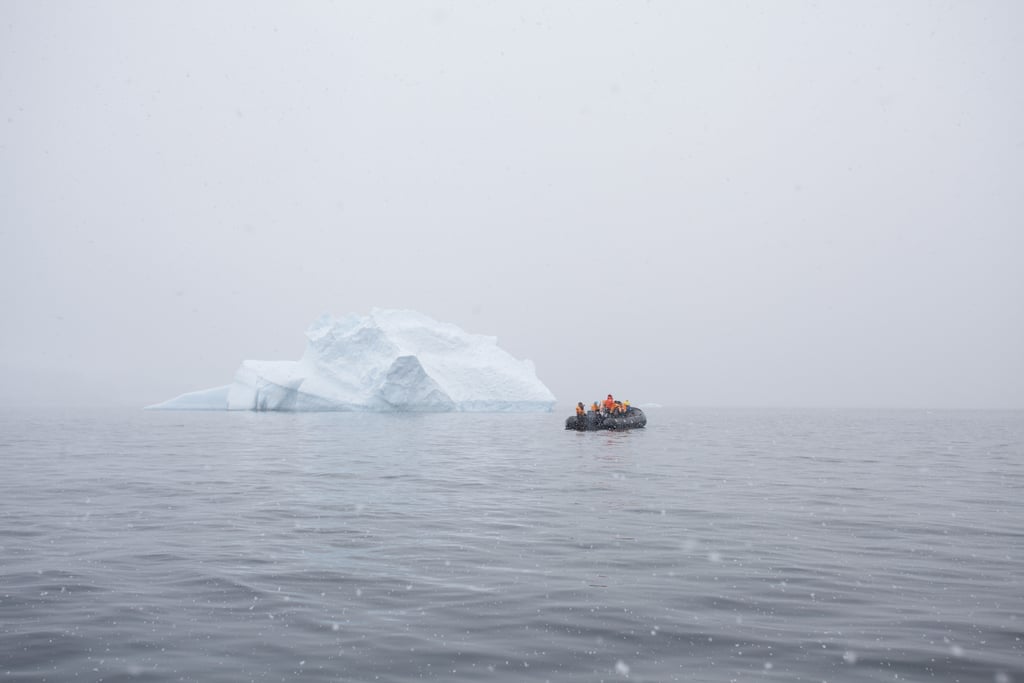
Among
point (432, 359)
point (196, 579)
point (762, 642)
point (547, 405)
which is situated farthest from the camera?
point (547, 405)

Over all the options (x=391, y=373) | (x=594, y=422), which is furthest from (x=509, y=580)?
(x=391, y=373)

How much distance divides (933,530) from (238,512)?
40.3 feet

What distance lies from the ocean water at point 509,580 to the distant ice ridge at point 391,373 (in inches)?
1922

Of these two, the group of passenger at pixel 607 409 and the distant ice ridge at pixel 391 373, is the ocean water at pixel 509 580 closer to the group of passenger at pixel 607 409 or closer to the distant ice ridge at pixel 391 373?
the group of passenger at pixel 607 409

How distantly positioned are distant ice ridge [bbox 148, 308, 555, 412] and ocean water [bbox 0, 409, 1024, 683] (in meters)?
48.8

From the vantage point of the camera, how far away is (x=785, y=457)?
28672 mm

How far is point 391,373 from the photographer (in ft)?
215

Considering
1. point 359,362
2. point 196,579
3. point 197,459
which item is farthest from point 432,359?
point 196,579

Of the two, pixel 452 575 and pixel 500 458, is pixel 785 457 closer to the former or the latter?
pixel 500 458

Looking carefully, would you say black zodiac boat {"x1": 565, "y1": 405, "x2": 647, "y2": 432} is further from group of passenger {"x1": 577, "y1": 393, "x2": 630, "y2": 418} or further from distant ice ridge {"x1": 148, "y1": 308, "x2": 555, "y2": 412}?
distant ice ridge {"x1": 148, "y1": 308, "x2": 555, "y2": 412}

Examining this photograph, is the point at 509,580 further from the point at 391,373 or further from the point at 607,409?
the point at 391,373

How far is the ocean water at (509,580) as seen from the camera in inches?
244

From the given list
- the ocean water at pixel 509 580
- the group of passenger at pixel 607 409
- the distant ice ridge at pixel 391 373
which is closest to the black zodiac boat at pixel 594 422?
the group of passenger at pixel 607 409

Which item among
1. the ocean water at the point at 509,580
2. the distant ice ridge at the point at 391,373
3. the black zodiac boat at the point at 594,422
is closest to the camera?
the ocean water at the point at 509,580
